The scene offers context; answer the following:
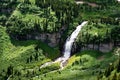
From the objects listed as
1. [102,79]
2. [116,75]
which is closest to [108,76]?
[102,79]

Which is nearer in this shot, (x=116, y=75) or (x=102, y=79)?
(x=116, y=75)

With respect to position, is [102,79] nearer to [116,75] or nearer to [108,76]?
[108,76]

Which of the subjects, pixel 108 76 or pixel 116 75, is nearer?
pixel 116 75

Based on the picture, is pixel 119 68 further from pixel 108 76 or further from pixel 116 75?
pixel 116 75

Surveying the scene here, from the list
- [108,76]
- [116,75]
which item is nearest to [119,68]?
[108,76]
